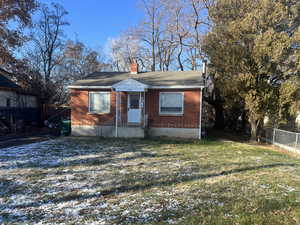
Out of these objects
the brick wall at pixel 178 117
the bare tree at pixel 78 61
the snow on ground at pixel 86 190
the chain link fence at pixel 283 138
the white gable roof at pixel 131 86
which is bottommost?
the snow on ground at pixel 86 190

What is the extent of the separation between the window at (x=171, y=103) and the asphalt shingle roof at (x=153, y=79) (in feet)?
2.16

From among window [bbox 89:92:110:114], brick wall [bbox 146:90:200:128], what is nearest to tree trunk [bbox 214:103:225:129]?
brick wall [bbox 146:90:200:128]

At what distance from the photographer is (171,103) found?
11.9m

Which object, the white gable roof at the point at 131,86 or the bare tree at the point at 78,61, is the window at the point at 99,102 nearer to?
the white gable roof at the point at 131,86

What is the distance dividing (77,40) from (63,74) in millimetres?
6260

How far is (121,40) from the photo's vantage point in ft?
96.3

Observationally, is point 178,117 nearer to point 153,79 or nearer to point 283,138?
point 153,79

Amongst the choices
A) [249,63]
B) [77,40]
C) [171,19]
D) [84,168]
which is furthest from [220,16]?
[77,40]

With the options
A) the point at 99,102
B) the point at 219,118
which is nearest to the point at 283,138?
the point at 219,118

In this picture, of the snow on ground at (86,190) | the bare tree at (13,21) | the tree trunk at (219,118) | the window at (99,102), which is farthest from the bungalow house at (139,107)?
the bare tree at (13,21)

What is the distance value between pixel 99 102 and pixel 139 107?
2624 mm

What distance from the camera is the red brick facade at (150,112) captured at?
11.5m

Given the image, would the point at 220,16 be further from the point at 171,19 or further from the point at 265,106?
the point at 171,19

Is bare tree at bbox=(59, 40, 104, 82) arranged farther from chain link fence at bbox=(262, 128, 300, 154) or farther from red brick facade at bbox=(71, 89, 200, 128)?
chain link fence at bbox=(262, 128, 300, 154)
